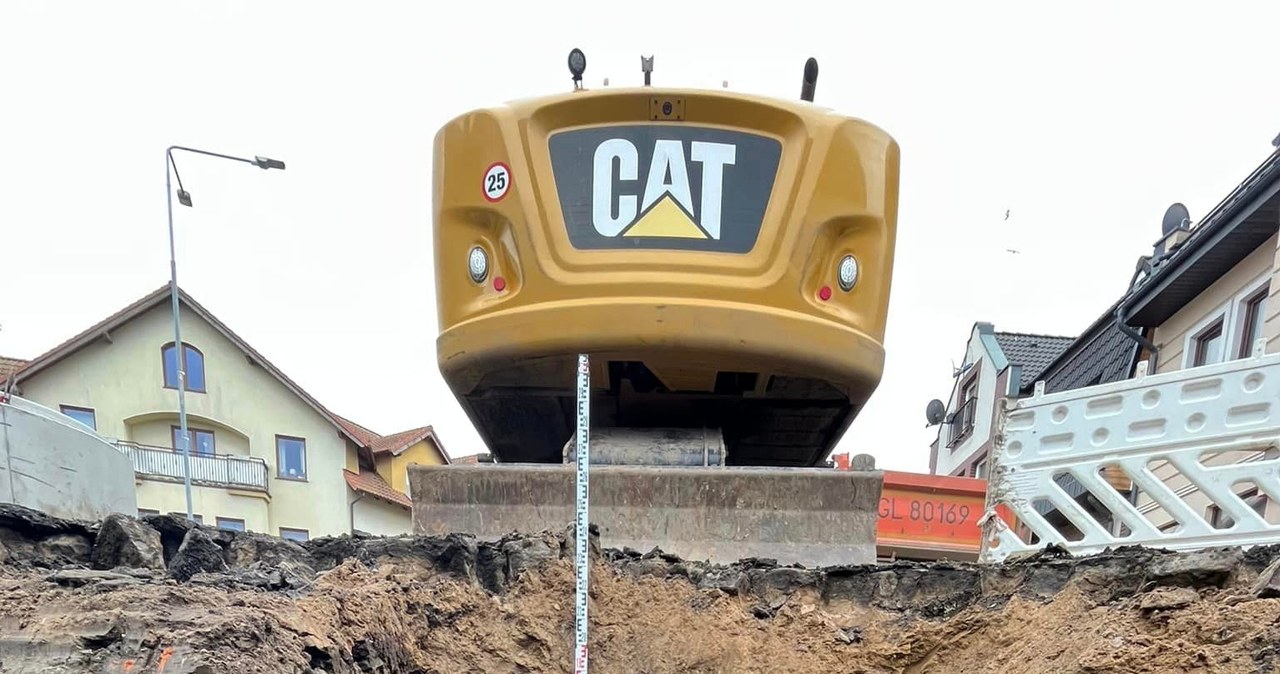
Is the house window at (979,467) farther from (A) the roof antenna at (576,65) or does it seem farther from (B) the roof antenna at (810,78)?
(A) the roof antenna at (576,65)

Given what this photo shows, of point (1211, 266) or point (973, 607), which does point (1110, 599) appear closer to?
point (973, 607)

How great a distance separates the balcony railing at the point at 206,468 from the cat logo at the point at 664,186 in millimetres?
19112

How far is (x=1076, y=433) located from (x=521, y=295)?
Answer: 8.50 ft

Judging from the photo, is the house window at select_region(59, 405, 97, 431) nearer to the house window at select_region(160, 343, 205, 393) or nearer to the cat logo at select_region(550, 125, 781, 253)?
the house window at select_region(160, 343, 205, 393)

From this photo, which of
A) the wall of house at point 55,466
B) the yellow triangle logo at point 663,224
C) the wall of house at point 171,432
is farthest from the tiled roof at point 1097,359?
the wall of house at point 171,432

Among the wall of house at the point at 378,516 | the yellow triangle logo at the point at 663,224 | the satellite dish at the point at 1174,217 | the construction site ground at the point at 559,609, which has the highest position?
the satellite dish at the point at 1174,217

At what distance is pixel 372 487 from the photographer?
23125mm

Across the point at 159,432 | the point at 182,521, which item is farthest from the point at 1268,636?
the point at 159,432

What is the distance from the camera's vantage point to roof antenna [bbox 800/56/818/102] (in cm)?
500

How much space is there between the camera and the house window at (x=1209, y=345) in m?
9.30

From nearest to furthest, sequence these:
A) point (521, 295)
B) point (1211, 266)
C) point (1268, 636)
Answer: point (1268, 636) → point (521, 295) → point (1211, 266)

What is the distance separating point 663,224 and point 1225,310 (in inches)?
289

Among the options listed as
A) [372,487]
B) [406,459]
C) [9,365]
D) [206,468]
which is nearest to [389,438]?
[406,459]

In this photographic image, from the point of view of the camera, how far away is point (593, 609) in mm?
3500
